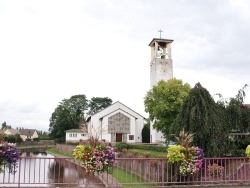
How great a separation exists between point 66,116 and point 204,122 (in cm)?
6845

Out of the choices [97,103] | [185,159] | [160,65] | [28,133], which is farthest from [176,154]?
[28,133]

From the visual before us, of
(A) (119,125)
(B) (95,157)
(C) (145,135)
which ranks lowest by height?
(C) (145,135)

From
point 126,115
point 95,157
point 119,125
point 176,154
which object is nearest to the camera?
point 95,157

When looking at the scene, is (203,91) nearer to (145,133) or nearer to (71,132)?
(145,133)

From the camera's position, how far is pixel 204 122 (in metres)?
14.9

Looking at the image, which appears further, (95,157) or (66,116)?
(66,116)

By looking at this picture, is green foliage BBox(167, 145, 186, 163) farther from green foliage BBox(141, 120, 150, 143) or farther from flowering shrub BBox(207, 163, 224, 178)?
green foliage BBox(141, 120, 150, 143)

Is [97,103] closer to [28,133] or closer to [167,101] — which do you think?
[28,133]

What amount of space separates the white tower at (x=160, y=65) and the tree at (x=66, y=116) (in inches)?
1015

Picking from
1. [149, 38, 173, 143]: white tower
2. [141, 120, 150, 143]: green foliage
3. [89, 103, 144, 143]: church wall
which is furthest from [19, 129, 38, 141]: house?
[149, 38, 173, 143]: white tower

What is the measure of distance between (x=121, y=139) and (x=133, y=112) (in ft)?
21.5

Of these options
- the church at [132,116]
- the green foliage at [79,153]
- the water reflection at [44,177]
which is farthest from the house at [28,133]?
the green foliage at [79,153]

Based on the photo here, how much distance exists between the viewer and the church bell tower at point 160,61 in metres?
52.9

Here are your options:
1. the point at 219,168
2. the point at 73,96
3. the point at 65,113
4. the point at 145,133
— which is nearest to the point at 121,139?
the point at 145,133
